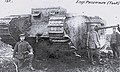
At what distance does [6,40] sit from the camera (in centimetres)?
1140

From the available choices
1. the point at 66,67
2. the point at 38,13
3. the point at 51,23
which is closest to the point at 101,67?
the point at 66,67

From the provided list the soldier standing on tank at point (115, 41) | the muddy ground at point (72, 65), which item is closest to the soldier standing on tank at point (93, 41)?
the muddy ground at point (72, 65)

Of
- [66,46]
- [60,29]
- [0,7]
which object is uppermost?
[0,7]

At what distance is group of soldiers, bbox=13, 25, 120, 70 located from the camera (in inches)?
363

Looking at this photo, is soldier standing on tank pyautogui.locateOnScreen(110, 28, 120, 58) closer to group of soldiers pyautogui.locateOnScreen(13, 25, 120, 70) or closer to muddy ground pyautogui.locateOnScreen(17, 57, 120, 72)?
group of soldiers pyautogui.locateOnScreen(13, 25, 120, 70)

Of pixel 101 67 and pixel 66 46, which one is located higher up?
pixel 66 46

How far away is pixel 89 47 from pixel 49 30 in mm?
2085

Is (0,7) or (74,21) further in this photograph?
(74,21)

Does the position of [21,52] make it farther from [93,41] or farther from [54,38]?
[93,41]

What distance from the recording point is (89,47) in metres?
10.8

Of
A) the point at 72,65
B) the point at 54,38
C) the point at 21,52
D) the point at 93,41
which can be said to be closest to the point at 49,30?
the point at 54,38

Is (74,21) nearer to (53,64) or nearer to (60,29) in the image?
(60,29)

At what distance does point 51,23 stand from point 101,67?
2.80 meters

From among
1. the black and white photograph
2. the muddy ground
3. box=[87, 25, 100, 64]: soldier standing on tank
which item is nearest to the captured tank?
the black and white photograph
